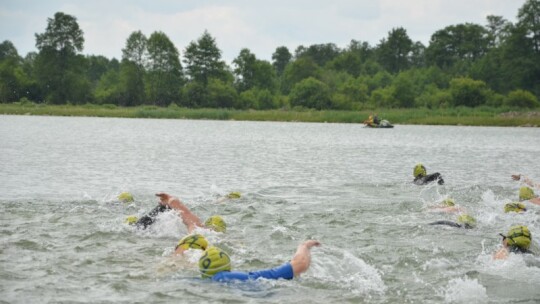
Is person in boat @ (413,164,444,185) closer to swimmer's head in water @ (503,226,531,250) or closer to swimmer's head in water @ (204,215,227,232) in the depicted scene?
swimmer's head in water @ (503,226,531,250)

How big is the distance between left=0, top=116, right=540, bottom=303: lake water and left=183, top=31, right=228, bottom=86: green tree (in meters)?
75.5

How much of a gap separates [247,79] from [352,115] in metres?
44.8

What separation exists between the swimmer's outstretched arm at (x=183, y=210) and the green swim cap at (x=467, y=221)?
18.0 ft

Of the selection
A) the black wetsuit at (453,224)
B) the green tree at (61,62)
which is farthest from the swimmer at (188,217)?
the green tree at (61,62)

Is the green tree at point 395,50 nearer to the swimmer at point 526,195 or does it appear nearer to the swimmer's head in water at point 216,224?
the swimmer at point 526,195

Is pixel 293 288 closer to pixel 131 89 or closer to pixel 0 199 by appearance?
pixel 0 199

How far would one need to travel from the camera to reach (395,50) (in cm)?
13000

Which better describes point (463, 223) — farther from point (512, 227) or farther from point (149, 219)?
point (149, 219)

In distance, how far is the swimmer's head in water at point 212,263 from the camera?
8641 mm

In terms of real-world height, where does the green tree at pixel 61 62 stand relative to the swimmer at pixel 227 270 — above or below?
above

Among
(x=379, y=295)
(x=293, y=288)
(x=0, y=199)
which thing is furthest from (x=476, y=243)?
(x=0, y=199)

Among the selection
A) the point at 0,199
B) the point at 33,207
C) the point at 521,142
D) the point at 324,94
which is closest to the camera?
the point at 33,207

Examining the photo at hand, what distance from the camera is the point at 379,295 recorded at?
8.56m

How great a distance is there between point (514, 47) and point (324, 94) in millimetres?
30527
